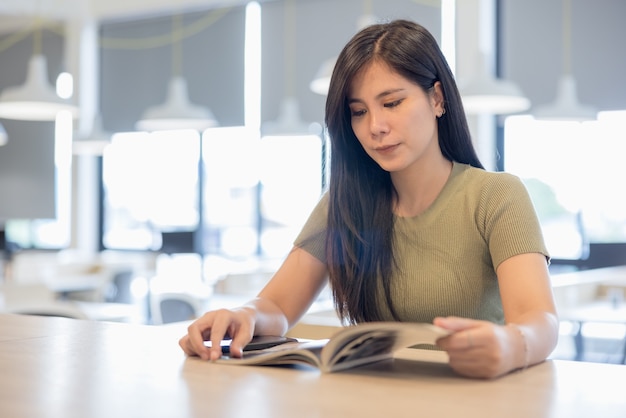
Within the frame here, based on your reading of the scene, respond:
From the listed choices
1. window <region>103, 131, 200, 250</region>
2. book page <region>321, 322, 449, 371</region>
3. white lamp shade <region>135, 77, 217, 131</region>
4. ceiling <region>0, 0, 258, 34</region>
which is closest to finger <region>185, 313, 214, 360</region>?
book page <region>321, 322, 449, 371</region>

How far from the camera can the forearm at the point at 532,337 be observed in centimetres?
135

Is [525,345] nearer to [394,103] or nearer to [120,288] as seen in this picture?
[394,103]

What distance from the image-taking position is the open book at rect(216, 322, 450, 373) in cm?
126

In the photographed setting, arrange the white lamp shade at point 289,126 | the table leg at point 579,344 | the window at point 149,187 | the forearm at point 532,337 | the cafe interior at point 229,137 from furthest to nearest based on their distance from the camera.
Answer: the window at point 149,187
the white lamp shade at point 289,126
the cafe interior at point 229,137
the table leg at point 579,344
the forearm at point 532,337

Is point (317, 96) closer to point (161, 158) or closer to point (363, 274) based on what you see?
point (161, 158)

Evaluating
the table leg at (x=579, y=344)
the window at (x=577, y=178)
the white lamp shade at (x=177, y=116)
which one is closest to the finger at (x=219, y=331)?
the table leg at (x=579, y=344)

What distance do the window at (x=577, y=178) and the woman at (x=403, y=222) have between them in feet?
16.4

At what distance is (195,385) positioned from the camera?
4.17 ft

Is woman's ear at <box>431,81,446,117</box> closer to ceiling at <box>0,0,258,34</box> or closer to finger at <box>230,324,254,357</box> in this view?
finger at <box>230,324,254,357</box>

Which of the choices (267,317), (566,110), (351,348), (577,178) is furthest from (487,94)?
(351,348)

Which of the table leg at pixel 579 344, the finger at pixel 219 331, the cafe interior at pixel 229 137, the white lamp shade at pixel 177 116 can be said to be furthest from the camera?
the white lamp shade at pixel 177 116

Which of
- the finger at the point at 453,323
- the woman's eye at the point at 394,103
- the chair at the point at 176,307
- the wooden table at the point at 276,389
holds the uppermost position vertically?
the woman's eye at the point at 394,103

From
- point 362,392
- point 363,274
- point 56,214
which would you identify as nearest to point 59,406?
point 362,392

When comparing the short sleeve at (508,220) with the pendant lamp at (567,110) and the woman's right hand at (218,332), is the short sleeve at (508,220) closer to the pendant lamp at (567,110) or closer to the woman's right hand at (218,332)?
the woman's right hand at (218,332)
